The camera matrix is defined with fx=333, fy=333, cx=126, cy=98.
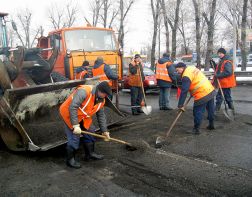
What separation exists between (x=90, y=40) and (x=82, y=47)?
350 millimetres

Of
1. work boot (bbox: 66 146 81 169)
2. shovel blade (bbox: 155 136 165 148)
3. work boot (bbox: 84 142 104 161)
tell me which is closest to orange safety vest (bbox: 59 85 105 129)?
work boot (bbox: 66 146 81 169)


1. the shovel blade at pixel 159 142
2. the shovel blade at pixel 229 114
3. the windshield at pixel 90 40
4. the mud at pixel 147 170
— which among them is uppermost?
the windshield at pixel 90 40

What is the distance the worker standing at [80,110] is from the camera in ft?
14.4

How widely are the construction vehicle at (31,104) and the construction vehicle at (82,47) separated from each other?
1.71 metres

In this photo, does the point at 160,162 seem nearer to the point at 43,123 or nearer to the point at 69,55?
the point at 43,123

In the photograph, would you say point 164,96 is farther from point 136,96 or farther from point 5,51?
point 5,51

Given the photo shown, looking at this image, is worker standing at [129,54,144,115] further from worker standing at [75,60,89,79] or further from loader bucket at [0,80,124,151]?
loader bucket at [0,80,124,151]

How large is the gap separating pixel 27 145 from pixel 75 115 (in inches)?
39.1

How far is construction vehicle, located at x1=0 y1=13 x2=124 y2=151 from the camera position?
493cm

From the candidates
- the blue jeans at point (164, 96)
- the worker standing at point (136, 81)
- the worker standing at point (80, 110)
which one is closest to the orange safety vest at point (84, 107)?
the worker standing at point (80, 110)

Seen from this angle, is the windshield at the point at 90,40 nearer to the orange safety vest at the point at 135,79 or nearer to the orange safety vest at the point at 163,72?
the orange safety vest at the point at 135,79

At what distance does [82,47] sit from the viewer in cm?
945

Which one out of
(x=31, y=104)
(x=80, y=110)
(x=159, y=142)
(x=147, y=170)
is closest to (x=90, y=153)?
(x=80, y=110)

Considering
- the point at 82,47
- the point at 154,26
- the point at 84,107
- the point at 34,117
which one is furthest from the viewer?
the point at 154,26
